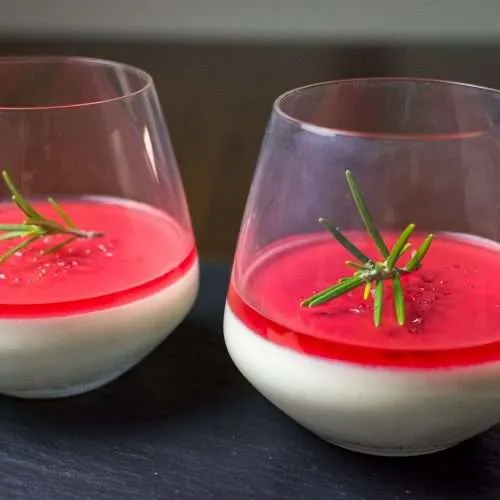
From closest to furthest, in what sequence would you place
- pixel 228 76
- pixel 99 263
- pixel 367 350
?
1. pixel 367 350
2. pixel 99 263
3. pixel 228 76

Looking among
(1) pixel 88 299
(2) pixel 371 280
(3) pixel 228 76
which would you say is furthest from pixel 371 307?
(3) pixel 228 76

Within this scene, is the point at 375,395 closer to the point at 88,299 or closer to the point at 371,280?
the point at 371,280

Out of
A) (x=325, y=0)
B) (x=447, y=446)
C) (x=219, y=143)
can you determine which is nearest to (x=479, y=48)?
(x=325, y=0)

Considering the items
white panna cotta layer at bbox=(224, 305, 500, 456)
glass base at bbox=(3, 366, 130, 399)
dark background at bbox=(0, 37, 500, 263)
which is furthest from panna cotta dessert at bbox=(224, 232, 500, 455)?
dark background at bbox=(0, 37, 500, 263)

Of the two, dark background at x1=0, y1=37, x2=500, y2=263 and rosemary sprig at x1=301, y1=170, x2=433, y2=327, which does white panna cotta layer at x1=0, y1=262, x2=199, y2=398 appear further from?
dark background at x1=0, y1=37, x2=500, y2=263

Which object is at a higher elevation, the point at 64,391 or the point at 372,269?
the point at 372,269

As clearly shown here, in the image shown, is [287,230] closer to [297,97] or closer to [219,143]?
[297,97]

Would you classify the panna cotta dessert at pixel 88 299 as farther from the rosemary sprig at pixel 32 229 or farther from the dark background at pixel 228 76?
the dark background at pixel 228 76
